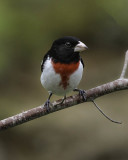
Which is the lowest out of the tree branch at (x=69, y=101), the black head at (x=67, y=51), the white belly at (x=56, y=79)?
the tree branch at (x=69, y=101)

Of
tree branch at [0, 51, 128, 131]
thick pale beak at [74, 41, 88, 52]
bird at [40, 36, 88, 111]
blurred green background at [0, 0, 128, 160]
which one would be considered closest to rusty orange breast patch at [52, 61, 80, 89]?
bird at [40, 36, 88, 111]

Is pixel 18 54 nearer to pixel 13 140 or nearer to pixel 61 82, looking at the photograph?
pixel 13 140

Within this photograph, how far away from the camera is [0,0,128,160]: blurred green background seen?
6895 millimetres

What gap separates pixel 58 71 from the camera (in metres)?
4.46

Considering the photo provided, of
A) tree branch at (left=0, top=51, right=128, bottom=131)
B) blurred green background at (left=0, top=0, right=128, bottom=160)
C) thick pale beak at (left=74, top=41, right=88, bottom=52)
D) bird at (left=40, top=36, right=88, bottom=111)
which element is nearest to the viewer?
tree branch at (left=0, top=51, right=128, bottom=131)

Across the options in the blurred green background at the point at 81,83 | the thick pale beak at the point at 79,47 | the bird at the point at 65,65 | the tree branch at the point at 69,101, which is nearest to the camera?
the tree branch at the point at 69,101

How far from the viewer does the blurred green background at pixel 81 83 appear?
6.89 meters

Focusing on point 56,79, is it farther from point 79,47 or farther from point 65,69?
point 79,47

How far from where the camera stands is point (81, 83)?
7969 mm

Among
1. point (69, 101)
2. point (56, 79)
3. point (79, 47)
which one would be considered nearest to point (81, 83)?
point (56, 79)

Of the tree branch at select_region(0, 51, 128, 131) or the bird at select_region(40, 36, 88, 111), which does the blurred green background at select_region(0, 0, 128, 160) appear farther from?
the tree branch at select_region(0, 51, 128, 131)

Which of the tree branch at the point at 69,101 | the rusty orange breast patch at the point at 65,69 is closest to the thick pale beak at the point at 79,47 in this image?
the rusty orange breast patch at the point at 65,69

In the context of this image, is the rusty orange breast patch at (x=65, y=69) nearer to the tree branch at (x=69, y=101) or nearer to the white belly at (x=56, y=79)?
the white belly at (x=56, y=79)

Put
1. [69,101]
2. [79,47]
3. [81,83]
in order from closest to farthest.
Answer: [69,101]
[79,47]
[81,83]
